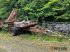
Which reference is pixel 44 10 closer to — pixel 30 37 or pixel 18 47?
pixel 30 37

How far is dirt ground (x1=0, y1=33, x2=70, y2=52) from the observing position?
52.8 ft

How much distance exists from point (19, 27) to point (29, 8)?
1642mm

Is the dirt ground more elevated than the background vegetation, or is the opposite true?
the background vegetation

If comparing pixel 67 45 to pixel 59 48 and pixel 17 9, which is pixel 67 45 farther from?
pixel 17 9

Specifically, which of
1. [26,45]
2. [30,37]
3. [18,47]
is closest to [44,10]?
[30,37]

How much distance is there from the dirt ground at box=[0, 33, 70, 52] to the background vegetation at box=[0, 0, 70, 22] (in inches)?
85.5

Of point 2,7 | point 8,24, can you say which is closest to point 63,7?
point 8,24

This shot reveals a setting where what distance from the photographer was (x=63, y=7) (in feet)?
62.5

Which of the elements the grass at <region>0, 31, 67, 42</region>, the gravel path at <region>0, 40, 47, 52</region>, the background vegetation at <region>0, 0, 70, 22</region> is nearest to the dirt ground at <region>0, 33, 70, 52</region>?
the gravel path at <region>0, 40, 47, 52</region>

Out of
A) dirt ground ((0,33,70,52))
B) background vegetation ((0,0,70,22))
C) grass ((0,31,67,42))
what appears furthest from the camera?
background vegetation ((0,0,70,22))

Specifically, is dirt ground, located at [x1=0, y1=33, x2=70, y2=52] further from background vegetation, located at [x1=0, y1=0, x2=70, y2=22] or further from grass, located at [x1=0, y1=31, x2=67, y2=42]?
background vegetation, located at [x1=0, y1=0, x2=70, y2=22]

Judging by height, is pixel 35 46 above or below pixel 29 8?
below

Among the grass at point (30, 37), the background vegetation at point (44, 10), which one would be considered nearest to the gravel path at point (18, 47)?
the grass at point (30, 37)

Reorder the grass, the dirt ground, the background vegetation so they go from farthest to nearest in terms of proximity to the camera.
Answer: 1. the background vegetation
2. the grass
3. the dirt ground
